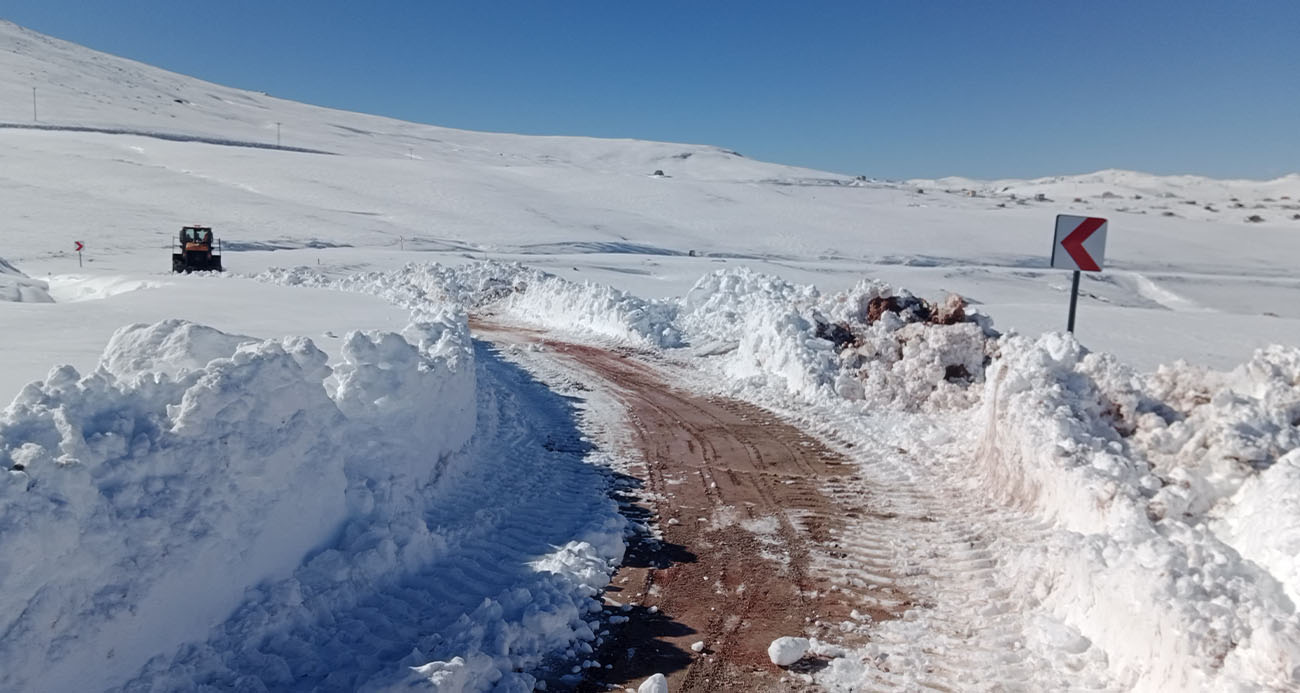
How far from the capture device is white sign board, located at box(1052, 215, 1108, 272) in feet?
25.0

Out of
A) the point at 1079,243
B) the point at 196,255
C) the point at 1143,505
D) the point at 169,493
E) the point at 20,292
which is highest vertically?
the point at 1079,243

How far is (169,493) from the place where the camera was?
4098 mm

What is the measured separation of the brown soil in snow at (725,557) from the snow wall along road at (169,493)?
1719 millimetres

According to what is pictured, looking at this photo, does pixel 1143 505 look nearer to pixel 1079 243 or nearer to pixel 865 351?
pixel 1079 243

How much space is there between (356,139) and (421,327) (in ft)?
302

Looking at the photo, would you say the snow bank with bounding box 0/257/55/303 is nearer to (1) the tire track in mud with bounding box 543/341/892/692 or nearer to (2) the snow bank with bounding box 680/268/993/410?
(1) the tire track in mud with bounding box 543/341/892/692

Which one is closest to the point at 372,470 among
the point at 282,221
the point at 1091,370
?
the point at 1091,370

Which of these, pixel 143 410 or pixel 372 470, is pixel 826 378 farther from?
pixel 143 410

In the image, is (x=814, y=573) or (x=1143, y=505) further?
(x=814, y=573)

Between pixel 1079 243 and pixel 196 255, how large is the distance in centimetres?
2486

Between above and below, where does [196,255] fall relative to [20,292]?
above

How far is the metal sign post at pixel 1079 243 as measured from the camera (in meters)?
7.62

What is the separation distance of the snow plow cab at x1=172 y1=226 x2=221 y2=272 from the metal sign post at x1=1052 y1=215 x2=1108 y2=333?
24.3 meters

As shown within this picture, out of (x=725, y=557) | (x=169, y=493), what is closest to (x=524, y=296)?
(x=725, y=557)
